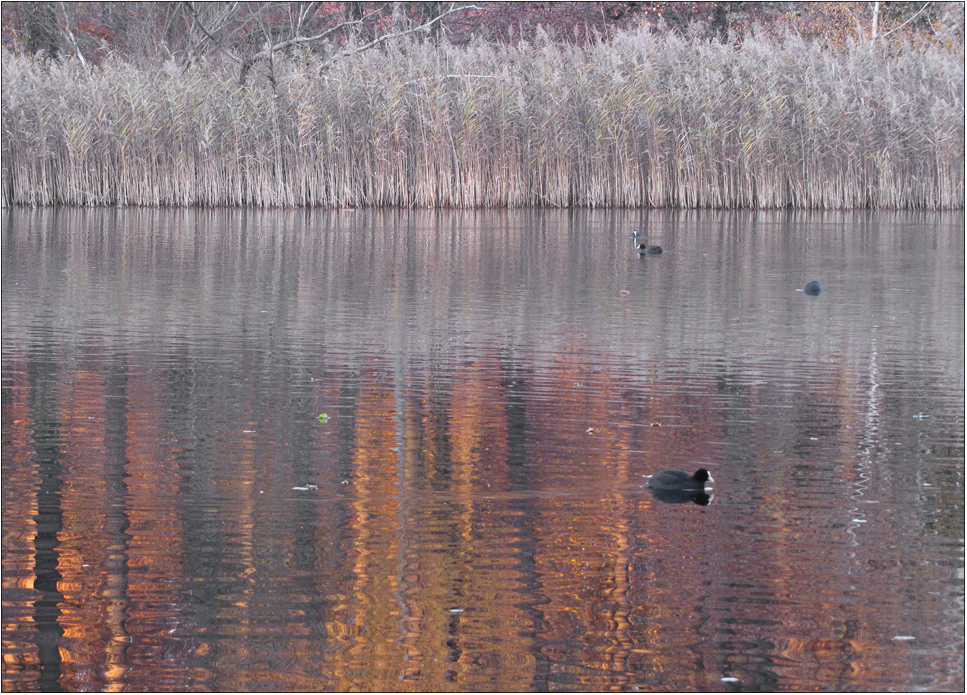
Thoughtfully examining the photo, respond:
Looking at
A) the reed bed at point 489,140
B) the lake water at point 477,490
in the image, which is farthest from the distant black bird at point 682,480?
the reed bed at point 489,140

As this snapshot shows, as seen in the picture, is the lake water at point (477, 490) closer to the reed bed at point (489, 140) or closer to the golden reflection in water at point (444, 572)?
the golden reflection in water at point (444, 572)

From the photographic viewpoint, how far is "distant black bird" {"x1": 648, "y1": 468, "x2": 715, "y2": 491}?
13.1 ft

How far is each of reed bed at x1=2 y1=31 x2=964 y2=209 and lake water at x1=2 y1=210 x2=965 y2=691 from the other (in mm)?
8396

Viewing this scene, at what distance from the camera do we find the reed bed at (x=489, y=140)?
1702cm

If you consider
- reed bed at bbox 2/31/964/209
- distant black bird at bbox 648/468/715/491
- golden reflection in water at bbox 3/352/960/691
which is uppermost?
reed bed at bbox 2/31/964/209

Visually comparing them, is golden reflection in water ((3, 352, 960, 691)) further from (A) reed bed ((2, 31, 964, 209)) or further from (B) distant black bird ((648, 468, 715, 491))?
(A) reed bed ((2, 31, 964, 209))

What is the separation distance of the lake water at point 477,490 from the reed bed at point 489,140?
331 inches

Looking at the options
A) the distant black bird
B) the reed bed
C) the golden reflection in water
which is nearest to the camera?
the golden reflection in water

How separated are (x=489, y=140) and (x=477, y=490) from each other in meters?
13.5

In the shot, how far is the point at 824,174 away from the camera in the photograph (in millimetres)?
17125

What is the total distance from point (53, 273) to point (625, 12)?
23.0 metres

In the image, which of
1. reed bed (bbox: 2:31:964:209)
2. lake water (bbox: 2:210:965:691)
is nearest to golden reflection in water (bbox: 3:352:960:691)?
lake water (bbox: 2:210:965:691)

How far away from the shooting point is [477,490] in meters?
4.01

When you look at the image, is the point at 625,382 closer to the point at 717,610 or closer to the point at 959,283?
the point at 717,610
